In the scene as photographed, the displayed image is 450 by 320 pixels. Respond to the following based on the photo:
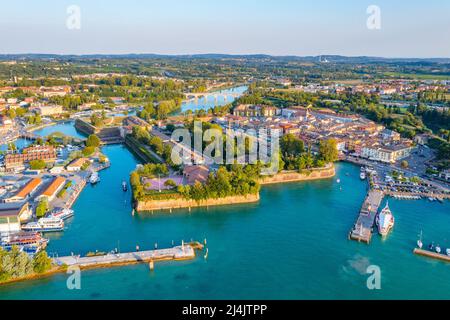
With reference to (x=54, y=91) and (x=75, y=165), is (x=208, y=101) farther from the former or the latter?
(x=75, y=165)

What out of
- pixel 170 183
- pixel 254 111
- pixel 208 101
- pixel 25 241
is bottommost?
pixel 25 241

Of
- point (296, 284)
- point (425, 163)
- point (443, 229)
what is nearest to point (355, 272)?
point (296, 284)

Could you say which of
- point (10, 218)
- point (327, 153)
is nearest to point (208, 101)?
point (327, 153)

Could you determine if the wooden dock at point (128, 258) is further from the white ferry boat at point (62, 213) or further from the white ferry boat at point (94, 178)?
the white ferry boat at point (94, 178)

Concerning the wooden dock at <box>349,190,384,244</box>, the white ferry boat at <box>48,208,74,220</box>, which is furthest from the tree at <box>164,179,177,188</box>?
the wooden dock at <box>349,190,384,244</box>

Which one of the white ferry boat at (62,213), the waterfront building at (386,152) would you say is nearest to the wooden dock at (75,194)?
the white ferry boat at (62,213)

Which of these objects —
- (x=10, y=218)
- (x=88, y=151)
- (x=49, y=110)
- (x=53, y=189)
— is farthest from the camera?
(x=49, y=110)
